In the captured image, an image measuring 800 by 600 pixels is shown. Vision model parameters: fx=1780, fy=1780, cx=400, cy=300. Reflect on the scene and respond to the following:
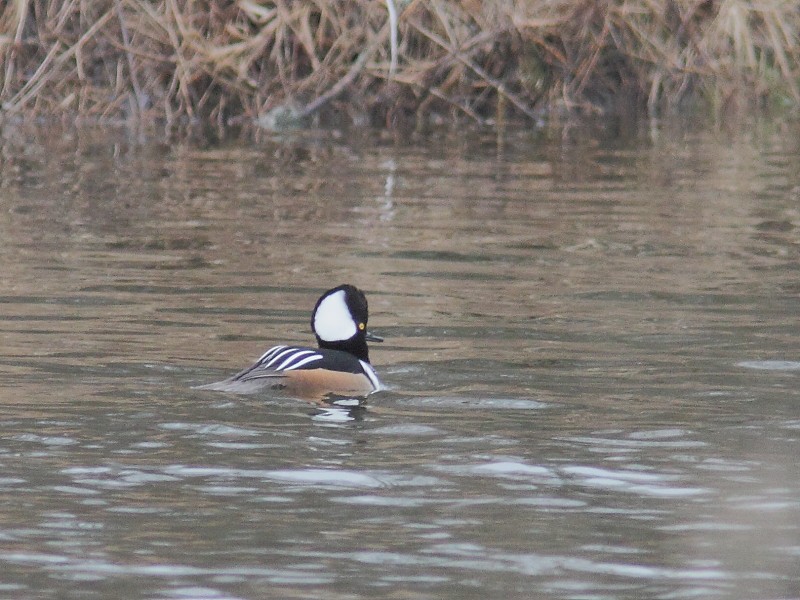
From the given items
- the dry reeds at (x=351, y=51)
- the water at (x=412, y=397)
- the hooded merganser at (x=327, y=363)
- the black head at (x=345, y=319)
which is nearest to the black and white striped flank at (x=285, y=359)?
the hooded merganser at (x=327, y=363)

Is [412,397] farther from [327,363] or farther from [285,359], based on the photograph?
[285,359]

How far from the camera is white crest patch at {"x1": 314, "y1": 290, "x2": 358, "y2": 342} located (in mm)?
7785

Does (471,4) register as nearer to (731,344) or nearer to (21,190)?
(21,190)

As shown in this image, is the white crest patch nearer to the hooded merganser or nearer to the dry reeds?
the hooded merganser

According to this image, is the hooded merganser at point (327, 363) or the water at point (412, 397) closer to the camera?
the water at point (412, 397)

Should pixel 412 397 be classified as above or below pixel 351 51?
below

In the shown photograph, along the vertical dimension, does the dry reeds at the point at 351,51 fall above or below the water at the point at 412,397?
above

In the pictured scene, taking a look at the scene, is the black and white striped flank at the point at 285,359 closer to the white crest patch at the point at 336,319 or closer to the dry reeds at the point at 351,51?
the white crest patch at the point at 336,319

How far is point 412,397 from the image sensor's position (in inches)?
290

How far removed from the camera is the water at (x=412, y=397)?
4.95 metres

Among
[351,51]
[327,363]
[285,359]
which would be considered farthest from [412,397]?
[351,51]

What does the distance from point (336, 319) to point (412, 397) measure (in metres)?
0.65

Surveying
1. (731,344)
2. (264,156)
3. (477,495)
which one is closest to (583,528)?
(477,495)

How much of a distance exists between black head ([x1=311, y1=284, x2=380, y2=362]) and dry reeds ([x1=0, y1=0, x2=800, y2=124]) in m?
12.1
